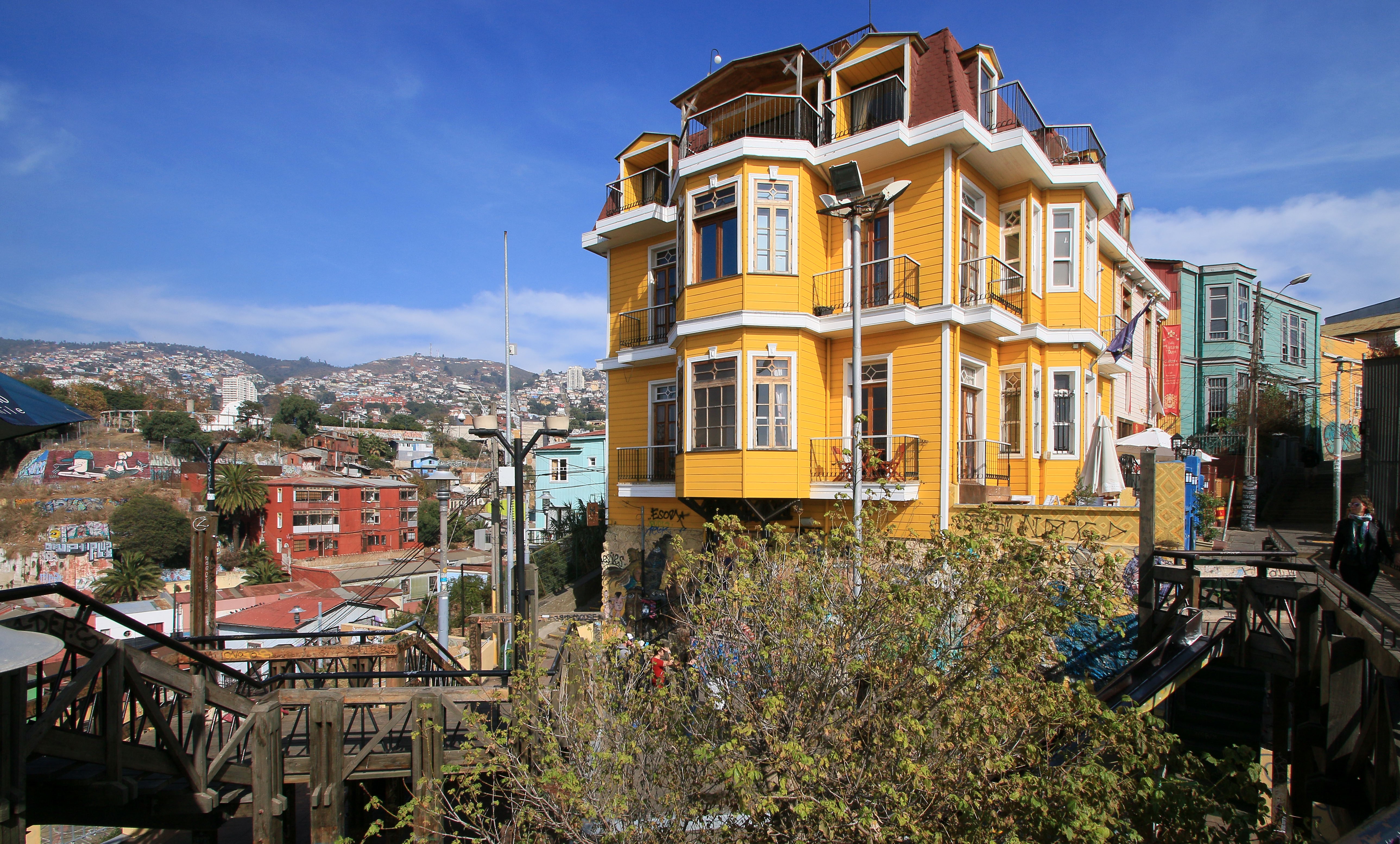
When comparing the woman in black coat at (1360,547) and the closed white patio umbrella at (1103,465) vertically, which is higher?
the closed white patio umbrella at (1103,465)

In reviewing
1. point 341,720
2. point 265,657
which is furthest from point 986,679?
point 265,657

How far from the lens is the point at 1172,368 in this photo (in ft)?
92.4

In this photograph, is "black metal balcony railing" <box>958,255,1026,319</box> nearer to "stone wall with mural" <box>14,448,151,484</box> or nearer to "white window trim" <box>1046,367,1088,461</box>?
"white window trim" <box>1046,367,1088,461</box>

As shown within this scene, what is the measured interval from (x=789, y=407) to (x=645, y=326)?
599 cm

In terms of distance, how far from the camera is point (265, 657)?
9.85m

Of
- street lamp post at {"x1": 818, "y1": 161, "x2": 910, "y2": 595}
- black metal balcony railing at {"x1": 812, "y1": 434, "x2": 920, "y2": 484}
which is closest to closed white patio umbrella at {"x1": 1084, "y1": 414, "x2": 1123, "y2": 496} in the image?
black metal balcony railing at {"x1": 812, "y1": 434, "x2": 920, "y2": 484}

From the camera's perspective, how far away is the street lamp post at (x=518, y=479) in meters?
11.1

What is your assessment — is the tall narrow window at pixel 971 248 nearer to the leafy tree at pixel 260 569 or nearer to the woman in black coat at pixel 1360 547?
the woman in black coat at pixel 1360 547

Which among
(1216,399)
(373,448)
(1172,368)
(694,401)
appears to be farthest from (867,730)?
(373,448)

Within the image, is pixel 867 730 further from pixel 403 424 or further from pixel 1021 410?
pixel 403 424

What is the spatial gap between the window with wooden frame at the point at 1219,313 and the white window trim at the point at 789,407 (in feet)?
83.4

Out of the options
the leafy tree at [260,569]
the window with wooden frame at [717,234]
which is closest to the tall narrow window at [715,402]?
the window with wooden frame at [717,234]

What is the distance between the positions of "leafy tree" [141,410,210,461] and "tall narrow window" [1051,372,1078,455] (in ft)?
360

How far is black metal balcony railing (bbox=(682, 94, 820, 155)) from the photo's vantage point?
1480 cm
